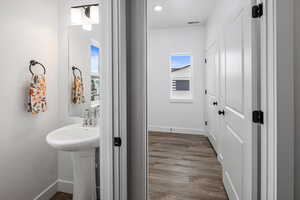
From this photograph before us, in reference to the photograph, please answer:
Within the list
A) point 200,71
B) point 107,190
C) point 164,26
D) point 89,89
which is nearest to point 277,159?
point 107,190

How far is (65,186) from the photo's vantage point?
204cm

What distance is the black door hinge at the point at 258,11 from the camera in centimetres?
112

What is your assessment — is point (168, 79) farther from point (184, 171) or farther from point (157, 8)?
point (184, 171)

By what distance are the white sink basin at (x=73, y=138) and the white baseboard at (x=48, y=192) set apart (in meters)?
0.74

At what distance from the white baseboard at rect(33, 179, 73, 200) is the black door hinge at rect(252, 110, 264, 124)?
6.72 ft

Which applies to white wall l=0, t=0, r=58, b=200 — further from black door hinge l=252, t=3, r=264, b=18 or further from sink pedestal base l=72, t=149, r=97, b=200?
black door hinge l=252, t=3, r=264, b=18

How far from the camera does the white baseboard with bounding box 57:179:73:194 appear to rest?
6.63 feet

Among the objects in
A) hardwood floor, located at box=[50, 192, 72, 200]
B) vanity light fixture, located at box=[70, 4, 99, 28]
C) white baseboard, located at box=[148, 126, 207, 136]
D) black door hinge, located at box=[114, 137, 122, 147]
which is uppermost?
vanity light fixture, located at box=[70, 4, 99, 28]

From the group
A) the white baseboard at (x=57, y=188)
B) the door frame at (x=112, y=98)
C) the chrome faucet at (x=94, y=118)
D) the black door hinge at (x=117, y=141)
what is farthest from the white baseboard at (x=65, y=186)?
the black door hinge at (x=117, y=141)

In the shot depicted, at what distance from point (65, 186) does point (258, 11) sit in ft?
8.39

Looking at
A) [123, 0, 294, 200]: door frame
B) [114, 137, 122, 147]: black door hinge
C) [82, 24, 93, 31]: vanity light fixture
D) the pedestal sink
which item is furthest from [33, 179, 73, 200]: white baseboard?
[123, 0, 294, 200]: door frame

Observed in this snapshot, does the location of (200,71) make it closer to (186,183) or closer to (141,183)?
(186,183)

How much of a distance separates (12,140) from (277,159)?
2073 millimetres

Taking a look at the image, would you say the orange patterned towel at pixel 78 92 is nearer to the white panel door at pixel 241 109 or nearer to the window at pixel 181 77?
the white panel door at pixel 241 109
